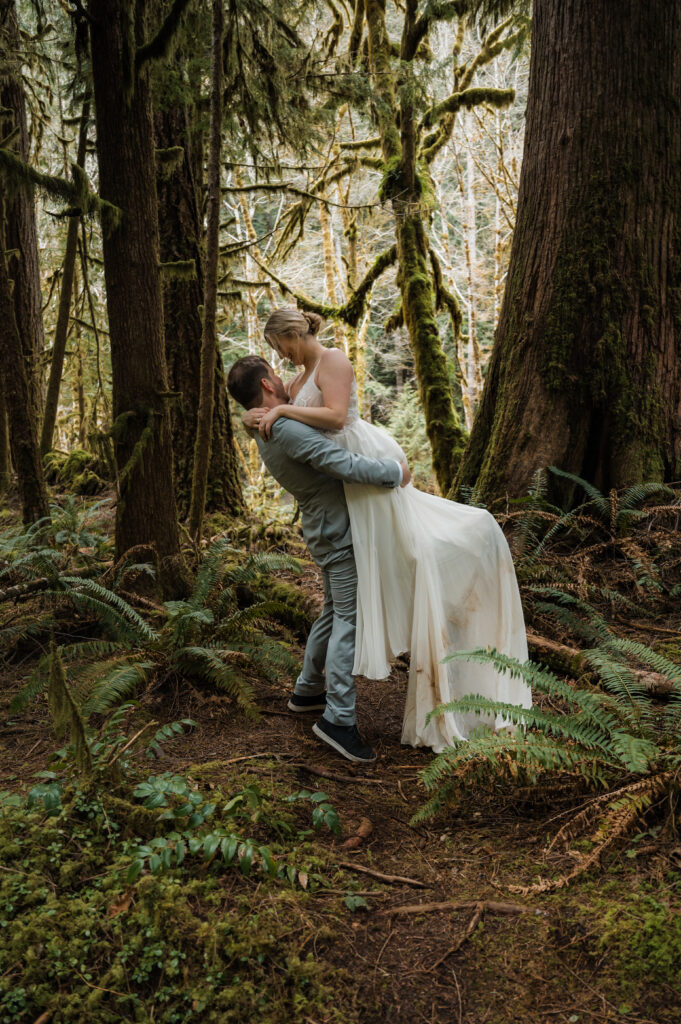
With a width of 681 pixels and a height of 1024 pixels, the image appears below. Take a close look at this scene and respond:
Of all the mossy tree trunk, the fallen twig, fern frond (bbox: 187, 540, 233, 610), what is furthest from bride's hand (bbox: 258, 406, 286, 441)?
the mossy tree trunk

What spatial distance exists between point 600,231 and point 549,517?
91.7 inches

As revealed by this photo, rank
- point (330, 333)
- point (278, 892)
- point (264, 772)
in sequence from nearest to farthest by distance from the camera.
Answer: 1. point (278, 892)
2. point (264, 772)
3. point (330, 333)

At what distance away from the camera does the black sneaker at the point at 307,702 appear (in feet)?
13.4

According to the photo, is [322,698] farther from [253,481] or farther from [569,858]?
[253,481]

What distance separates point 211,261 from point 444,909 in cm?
444

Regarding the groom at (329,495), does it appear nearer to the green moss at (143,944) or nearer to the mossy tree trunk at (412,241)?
the green moss at (143,944)

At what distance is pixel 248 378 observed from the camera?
3.72 m

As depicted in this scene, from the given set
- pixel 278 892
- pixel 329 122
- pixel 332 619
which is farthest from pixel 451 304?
pixel 278 892

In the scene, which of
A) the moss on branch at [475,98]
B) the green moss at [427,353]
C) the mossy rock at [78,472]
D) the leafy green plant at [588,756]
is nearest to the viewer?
the leafy green plant at [588,756]

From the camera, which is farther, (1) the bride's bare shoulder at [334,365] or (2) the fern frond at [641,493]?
(2) the fern frond at [641,493]

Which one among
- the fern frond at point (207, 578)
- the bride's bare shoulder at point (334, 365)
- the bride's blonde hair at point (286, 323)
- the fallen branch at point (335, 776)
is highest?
the bride's blonde hair at point (286, 323)

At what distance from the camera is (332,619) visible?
3.99 metres

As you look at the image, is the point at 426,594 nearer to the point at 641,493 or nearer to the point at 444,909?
the point at 444,909

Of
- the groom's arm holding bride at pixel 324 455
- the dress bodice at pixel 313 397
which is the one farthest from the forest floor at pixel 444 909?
the dress bodice at pixel 313 397
